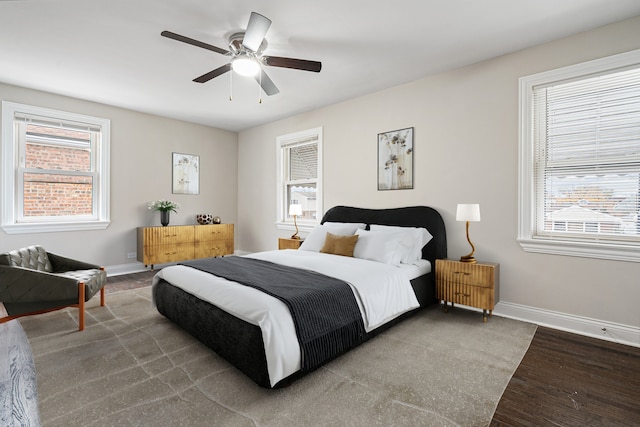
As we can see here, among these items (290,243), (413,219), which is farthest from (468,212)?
(290,243)

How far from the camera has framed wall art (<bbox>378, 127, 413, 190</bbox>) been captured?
3926mm

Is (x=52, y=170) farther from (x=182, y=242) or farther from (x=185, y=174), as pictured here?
(x=182, y=242)

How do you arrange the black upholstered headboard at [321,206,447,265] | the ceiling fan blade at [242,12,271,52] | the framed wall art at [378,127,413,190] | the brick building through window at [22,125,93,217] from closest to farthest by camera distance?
the ceiling fan blade at [242,12,271,52], the black upholstered headboard at [321,206,447,265], the framed wall art at [378,127,413,190], the brick building through window at [22,125,93,217]

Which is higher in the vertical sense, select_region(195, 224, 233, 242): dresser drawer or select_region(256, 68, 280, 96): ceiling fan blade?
select_region(256, 68, 280, 96): ceiling fan blade

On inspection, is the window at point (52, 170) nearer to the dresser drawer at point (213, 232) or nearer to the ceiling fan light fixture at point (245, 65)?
the dresser drawer at point (213, 232)

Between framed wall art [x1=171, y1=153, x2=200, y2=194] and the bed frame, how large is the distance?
2930 millimetres

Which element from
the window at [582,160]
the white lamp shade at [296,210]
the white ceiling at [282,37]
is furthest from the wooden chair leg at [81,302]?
the window at [582,160]

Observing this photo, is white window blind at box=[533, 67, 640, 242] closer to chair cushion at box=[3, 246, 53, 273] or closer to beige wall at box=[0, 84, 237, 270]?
chair cushion at box=[3, 246, 53, 273]

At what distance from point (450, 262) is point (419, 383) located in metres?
1.53

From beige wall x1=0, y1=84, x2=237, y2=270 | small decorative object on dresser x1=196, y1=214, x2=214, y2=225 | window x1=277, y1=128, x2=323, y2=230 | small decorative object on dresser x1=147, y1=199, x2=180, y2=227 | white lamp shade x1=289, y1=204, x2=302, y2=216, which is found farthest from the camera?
small decorative object on dresser x1=196, y1=214, x2=214, y2=225

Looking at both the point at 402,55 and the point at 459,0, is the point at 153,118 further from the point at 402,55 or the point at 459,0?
the point at 459,0

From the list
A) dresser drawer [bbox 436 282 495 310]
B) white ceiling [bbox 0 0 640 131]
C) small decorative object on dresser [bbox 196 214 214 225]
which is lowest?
dresser drawer [bbox 436 282 495 310]

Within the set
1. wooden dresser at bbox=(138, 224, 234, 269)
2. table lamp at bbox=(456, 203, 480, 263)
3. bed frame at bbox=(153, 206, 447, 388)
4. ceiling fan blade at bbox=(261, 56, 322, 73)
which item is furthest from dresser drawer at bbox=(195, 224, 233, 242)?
table lamp at bbox=(456, 203, 480, 263)

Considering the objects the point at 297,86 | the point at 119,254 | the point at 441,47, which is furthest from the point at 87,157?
the point at 441,47
